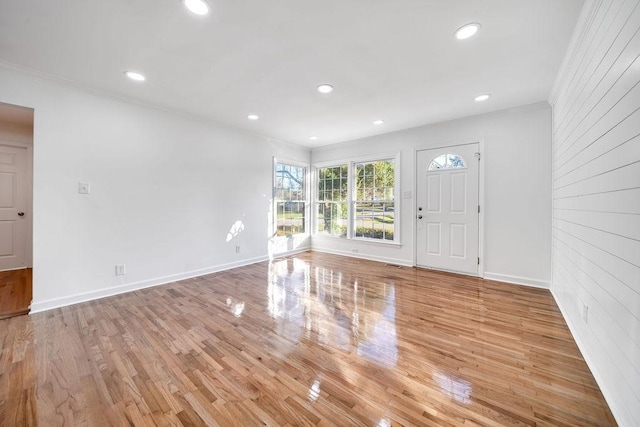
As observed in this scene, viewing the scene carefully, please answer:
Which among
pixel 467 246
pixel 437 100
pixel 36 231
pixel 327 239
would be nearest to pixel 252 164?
pixel 327 239

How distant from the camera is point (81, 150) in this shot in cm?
292

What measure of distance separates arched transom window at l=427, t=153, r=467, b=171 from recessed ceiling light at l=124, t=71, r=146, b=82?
424 centimetres

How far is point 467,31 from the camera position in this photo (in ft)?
6.52

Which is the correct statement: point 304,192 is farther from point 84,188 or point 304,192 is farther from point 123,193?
point 84,188

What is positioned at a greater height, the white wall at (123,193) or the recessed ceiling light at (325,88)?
the recessed ceiling light at (325,88)

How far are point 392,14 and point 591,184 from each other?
6.18 feet

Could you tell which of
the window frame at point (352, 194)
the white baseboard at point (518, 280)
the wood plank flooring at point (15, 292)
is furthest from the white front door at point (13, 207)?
the white baseboard at point (518, 280)

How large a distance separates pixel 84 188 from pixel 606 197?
4.74 metres

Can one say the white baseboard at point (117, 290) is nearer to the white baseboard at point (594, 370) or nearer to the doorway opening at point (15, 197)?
the doorway opening at point (15, 197)

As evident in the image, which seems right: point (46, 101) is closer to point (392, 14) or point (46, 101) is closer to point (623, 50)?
point (392, 14)

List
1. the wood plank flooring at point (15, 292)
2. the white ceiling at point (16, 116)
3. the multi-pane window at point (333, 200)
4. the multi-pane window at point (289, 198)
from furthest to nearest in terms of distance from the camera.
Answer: the multi-pane window at point (333, 200) → the multi-pane window at point (289, 198) → the white ceiling at point (16, 116) → the wood plank flooring at point (15, 292)

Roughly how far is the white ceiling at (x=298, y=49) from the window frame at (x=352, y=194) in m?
1.49

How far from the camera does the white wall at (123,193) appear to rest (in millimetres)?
2709

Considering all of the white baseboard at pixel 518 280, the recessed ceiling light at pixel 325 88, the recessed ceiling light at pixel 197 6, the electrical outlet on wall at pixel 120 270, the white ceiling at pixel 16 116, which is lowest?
Result: the white baseboard at pixel 518 280
